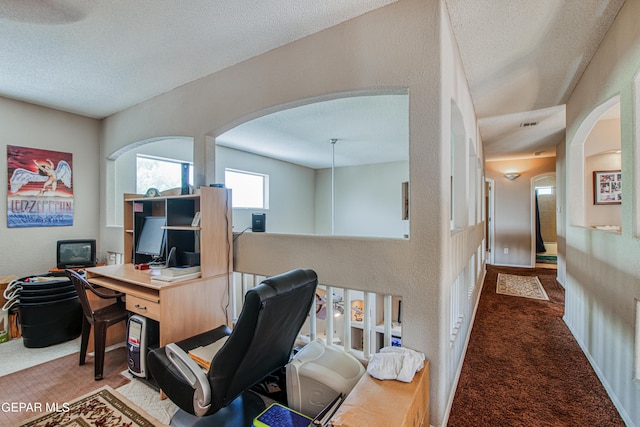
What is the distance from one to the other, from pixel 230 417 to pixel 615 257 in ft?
9.33

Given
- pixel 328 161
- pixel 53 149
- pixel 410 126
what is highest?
pixel 328 161

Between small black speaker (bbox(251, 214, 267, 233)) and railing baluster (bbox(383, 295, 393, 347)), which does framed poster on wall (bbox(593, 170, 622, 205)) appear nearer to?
railing baluster (bbox(383, 295, 393, 347))

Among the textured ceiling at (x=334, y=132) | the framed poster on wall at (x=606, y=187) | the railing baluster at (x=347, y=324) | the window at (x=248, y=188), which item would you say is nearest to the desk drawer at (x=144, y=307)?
the railing baluster at (x=347, y=324)

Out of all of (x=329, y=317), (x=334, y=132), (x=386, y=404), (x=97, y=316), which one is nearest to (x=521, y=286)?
(x=334, y=132)

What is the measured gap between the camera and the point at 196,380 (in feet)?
4.83

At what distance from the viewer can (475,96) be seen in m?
3.20

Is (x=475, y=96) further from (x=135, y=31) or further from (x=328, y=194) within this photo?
(x=328, y=194)

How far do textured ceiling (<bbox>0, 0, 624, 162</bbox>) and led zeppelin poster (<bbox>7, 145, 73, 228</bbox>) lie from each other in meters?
0.63

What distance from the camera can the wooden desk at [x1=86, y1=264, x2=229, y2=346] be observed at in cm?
212

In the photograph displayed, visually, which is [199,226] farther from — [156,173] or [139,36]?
[156,173]

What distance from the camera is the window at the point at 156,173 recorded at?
13.7ft

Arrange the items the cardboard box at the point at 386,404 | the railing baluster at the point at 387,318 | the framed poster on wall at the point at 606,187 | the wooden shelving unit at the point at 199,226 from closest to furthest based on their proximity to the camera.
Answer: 1. the cardboard box at the point at 386,404
2. the railing baluster at the point at 387,318
3. the wooden shelving unit at the point at 199,226
4. the framed poster on wall at the point at 606,187

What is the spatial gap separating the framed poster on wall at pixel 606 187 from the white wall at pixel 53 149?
7.12m

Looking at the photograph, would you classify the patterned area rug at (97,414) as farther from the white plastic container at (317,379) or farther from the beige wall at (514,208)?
the beige wall at (514,208)
